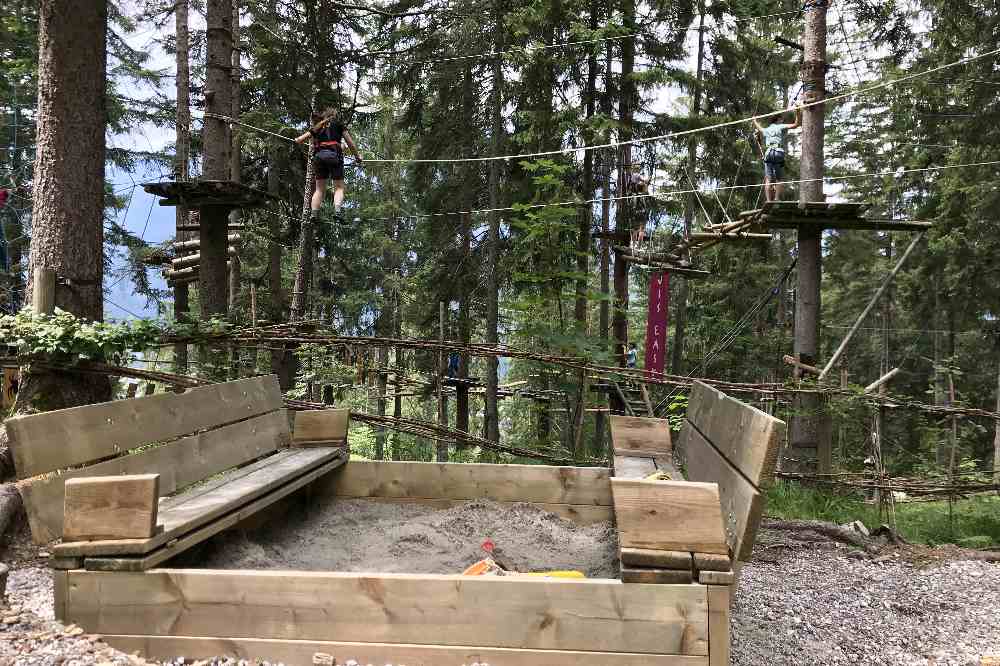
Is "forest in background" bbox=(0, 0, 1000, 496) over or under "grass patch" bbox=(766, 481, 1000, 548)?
over

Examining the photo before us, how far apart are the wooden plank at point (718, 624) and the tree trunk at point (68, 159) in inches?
215

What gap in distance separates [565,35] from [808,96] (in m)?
6.30

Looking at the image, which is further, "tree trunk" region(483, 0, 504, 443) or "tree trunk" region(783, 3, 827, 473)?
"tree trunk" region(483, 0, 504, 443)

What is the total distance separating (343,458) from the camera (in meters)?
4.20

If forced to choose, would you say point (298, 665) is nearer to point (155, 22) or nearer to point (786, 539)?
point (786, 539)

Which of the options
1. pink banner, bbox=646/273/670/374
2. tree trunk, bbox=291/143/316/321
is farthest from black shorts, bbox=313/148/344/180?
pink banner, bbox=646/273/670/374

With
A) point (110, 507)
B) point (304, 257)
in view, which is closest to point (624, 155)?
point (304, 257)

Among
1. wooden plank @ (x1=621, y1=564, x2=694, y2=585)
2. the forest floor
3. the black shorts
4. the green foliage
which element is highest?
the black shorts

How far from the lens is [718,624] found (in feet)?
6.67

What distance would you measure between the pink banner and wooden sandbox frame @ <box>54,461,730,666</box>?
8.33 m

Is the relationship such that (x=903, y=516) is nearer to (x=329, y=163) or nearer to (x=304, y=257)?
(x=329, y=163)

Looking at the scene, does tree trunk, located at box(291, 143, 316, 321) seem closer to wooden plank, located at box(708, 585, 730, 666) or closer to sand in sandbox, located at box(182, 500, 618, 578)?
sand in sandbox, located at box(182, 500, 618, 578)

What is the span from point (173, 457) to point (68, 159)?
4.03 m

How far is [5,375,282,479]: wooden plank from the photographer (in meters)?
2.37
